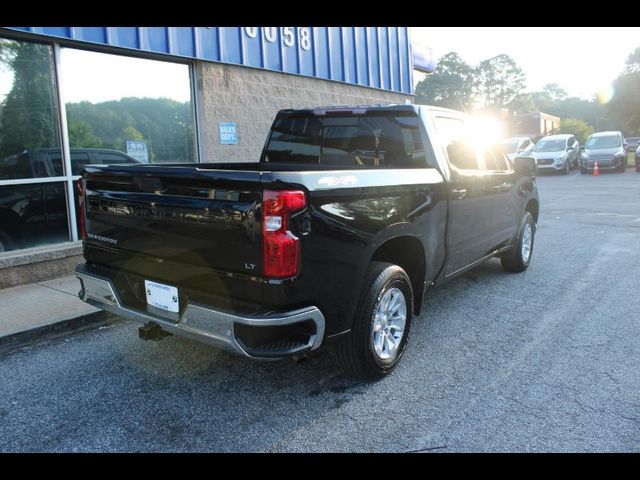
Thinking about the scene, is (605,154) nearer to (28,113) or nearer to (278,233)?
(28,113)

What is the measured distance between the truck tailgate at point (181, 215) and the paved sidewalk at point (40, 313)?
140cm

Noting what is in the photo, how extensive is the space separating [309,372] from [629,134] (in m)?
60.4

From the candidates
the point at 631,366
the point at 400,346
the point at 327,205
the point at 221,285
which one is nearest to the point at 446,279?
the point at 400,346

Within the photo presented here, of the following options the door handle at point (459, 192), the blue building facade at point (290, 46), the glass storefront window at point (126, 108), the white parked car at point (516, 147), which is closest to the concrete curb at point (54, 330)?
the glass storefront window at point (126, 108)

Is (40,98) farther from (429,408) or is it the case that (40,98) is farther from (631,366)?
(631,366)

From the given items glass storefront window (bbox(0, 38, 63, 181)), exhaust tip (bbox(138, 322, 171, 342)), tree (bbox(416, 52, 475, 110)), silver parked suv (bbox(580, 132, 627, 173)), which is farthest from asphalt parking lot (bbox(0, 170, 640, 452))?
tree (bbox(416, 52, 475, 110))

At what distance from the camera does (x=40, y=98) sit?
20.5ft

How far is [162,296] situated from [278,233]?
0.93 meters

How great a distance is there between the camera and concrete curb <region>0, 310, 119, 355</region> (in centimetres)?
431

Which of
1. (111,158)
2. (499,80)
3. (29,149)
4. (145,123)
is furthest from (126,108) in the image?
(499,80)

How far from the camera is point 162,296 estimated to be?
10.5 feet

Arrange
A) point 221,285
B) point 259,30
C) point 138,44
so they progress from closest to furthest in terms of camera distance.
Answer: point 221,285 → point 138,44 → point 259,30

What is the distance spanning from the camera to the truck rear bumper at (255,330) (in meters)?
2.78
